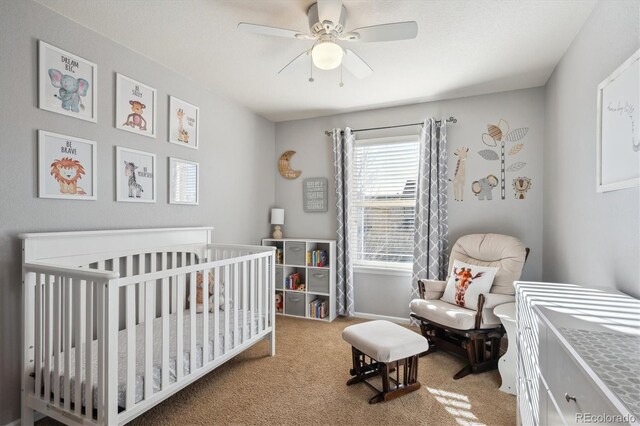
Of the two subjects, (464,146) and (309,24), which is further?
(464,146)

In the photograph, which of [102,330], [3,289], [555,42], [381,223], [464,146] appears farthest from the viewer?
[381,223]

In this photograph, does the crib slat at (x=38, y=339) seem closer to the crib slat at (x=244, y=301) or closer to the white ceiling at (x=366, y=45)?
the crib slat at (x=244, y=301)

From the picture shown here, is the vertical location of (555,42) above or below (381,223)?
above

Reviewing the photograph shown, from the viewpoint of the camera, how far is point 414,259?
10.6 feet

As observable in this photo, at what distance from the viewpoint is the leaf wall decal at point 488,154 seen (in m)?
3.06

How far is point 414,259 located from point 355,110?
182 cm

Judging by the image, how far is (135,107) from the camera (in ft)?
7.62

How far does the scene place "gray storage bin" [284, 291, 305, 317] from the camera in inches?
143

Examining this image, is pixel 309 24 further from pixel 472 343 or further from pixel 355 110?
pixel 472 343

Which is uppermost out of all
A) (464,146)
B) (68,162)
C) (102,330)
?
(464,146)

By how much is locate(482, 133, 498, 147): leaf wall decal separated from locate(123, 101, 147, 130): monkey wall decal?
3.08 m

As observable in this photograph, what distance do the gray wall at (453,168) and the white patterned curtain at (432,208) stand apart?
5.1 inches

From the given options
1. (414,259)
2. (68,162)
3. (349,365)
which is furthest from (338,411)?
(68,162)

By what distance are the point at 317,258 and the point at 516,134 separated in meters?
2.38
